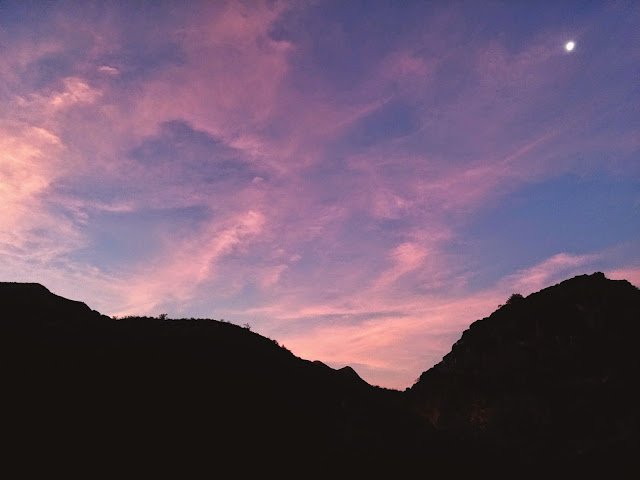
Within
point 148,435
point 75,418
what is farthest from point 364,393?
point 75,418

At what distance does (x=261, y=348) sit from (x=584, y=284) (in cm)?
5966

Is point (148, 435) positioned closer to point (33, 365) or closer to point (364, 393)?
point (33, 365)

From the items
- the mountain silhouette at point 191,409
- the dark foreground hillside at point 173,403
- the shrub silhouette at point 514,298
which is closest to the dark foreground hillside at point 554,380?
the shrub silhouette at point 514,298

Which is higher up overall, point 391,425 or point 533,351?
point 533,351

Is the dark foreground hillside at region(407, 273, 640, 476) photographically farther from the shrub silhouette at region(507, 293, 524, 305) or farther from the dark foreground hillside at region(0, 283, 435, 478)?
the dark foreground hillside at region(0, 283, 435, 478)

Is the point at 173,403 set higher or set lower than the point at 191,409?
higher

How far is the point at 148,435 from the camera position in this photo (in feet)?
56.2

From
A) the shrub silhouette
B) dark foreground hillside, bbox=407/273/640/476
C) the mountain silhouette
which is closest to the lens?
the mountain silhouette

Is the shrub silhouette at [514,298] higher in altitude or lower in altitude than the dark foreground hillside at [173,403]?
higher

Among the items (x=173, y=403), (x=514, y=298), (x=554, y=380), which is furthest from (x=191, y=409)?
(x=514, y=298)

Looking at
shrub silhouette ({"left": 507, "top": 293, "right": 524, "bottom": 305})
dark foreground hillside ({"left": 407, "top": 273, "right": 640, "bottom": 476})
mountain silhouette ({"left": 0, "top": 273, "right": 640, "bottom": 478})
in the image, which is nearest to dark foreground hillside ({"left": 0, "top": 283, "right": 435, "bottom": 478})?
mountain silhouette ({"left": 0, "top": 273, "right": 640, "bottom": 478})

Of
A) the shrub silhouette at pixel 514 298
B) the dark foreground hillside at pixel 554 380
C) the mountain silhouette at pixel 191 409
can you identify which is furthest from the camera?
the shrub silhouette at pixel 514 298

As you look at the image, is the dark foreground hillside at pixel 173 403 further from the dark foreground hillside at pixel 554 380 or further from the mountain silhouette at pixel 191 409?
the dark foreground hillside at pixel 554 380

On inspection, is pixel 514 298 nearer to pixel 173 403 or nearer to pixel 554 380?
pixel 554 380
